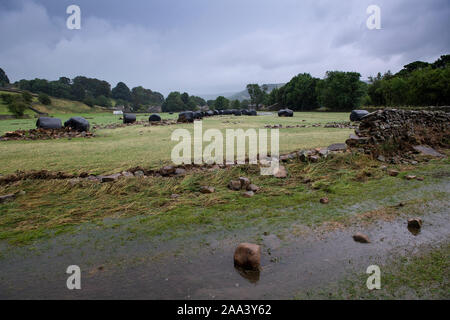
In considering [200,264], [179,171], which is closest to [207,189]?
[179,171]

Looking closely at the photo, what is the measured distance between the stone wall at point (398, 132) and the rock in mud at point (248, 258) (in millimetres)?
5404

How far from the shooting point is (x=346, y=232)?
277cm

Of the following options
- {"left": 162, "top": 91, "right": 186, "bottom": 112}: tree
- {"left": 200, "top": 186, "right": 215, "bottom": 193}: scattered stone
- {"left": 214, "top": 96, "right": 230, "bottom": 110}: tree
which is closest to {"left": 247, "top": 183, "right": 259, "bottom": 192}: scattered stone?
{"left": 200, "top": 186, "right": 215, "bottom": 193}: scattered stone

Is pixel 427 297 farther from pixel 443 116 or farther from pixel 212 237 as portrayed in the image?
pixel 443 116

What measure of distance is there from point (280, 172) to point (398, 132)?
4.31 m

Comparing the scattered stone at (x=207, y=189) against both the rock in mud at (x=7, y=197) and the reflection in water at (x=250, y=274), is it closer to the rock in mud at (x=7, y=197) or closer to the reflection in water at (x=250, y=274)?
the reflection in water at (x=250, y=274)

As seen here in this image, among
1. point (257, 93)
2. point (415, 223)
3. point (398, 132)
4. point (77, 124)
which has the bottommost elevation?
point (415, 223)

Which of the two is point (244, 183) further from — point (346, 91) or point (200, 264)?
point (346, 91)

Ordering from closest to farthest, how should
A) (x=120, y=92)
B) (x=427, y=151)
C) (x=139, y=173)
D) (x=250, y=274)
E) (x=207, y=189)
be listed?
(x=250, y=274), (x=207, y=189), (x=139, y=173), (x=427, y=151), (x=120, y=92)

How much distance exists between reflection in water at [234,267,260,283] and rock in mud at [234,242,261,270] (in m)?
0.03

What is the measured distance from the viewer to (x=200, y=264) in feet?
7.27

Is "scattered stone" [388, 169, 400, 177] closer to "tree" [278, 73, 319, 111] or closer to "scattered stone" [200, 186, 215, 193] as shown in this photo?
"scattered stone" [200, 186, 215, 193]

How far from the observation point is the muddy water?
73.9 inches
